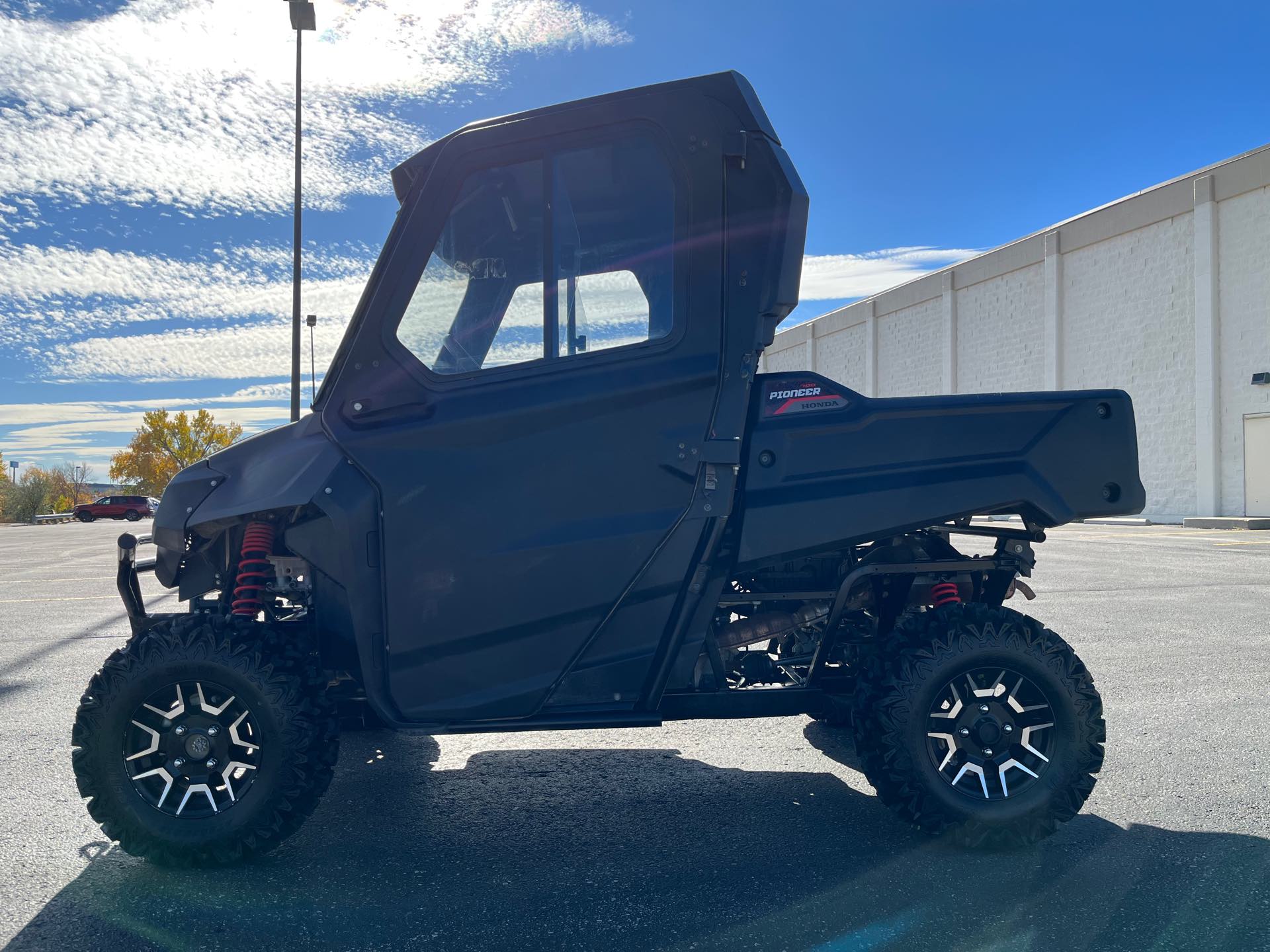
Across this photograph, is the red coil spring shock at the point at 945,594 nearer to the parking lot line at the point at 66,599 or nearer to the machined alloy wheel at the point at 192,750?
the machined alloy wheel at the point at 192,750

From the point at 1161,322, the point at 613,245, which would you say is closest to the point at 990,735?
the point at 613,245

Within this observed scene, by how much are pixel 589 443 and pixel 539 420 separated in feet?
0.66

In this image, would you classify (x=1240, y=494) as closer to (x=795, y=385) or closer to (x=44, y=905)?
(x=795, y=385)

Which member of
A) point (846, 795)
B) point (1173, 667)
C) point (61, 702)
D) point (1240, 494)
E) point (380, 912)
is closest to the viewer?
point (380, 912)

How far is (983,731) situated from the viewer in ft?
11.8

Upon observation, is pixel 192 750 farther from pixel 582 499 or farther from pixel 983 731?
pixel 983 731

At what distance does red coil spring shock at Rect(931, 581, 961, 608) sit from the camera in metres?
4.02

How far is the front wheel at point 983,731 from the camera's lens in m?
3.55

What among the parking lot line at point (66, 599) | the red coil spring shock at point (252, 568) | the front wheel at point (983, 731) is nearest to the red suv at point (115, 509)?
the parking lot line at point (66, 599)

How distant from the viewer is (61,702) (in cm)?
616

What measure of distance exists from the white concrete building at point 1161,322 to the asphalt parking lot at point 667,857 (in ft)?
72.1

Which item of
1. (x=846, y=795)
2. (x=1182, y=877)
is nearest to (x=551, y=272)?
(x=846, y=795)

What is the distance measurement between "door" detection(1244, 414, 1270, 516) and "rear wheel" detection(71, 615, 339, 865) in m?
29.2

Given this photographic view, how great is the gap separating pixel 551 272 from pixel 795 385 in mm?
1035
